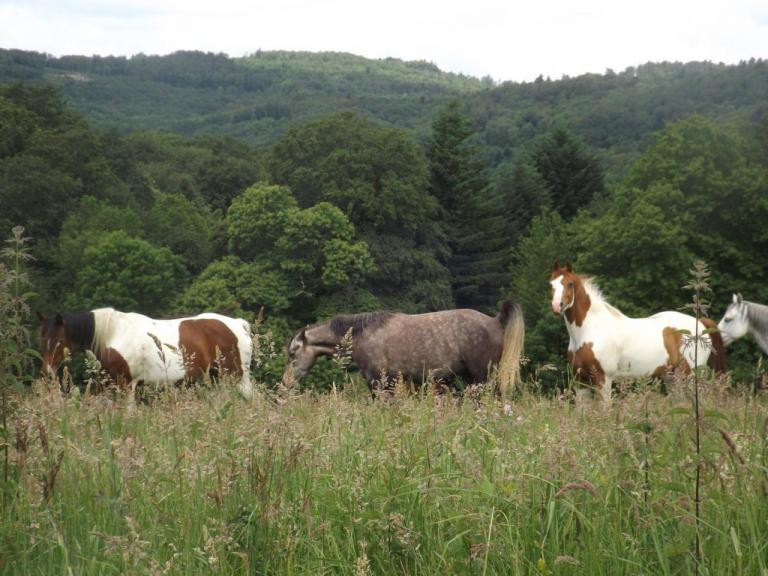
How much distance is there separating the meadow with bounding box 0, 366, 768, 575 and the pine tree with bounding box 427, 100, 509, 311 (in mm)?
54649

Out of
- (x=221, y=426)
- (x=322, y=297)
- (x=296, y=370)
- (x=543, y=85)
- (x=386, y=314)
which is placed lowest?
(x=322, y=297)

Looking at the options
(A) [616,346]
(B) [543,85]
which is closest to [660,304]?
(A) [616,346]

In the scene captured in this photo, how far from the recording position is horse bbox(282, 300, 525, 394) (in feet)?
40.7

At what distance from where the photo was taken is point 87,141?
59.2m

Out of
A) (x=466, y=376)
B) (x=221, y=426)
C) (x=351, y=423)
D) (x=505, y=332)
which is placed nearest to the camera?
(x=221, y=426)

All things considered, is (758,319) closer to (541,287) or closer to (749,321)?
(749,321)

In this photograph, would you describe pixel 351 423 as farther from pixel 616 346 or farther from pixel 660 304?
pixel 660 304

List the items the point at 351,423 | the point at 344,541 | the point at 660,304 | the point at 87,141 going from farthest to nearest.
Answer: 1. the point at 87,141
2. the point at 660,304
3. the point at 351,423
4. the point at 344,541

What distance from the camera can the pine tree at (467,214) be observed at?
60.8m

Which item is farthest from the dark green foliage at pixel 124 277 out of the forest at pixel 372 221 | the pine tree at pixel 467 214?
the pine tree at pixel 467 214

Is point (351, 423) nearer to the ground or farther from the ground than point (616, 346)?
farther from the ground

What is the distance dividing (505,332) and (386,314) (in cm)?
171

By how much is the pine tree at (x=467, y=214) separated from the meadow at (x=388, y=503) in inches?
2152

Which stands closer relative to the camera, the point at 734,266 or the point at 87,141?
the point at 734,266
